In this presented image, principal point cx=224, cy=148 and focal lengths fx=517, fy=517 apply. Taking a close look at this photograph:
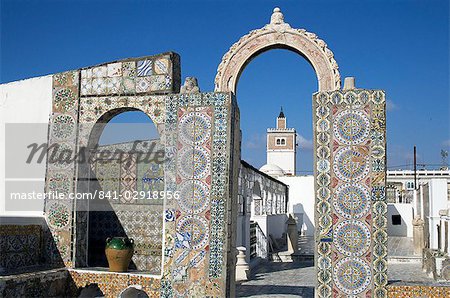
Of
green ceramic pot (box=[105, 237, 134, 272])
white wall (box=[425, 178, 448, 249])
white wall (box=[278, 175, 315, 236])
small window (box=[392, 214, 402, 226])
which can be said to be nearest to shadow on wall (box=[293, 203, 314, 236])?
white wall (box=[278, 175, 315, 236])

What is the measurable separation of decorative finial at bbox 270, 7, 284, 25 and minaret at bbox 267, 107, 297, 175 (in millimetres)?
29549

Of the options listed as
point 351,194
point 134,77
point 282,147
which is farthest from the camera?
point 282,147

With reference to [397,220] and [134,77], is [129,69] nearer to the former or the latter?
A: [134,77]

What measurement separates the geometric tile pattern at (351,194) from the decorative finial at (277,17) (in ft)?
3.55

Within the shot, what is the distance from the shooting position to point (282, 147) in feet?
117

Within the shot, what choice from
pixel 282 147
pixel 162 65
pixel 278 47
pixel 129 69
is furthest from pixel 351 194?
pixel 282 147

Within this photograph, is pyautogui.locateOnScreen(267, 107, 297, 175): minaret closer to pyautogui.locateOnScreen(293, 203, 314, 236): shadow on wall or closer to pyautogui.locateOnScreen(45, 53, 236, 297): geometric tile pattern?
pyautogui.locateOnScreen(293, 203, 314, 236): shadow on wall

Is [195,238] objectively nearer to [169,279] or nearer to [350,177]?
[169,279]

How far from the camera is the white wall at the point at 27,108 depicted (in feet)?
22.0

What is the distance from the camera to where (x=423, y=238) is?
1281 cm

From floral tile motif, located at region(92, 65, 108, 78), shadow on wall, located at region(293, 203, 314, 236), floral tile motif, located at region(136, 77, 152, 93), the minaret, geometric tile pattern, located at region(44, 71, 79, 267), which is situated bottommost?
shadow on wall, located at region(293, 203, 314, 236)

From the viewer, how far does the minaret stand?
35.3 metres

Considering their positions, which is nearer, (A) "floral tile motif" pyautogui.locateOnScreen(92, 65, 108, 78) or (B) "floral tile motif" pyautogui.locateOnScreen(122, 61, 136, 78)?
(B) "floral tile motif" pyautogui.locateOnScreen(122, 61, 136, 78)

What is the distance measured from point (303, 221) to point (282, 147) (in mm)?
14709
